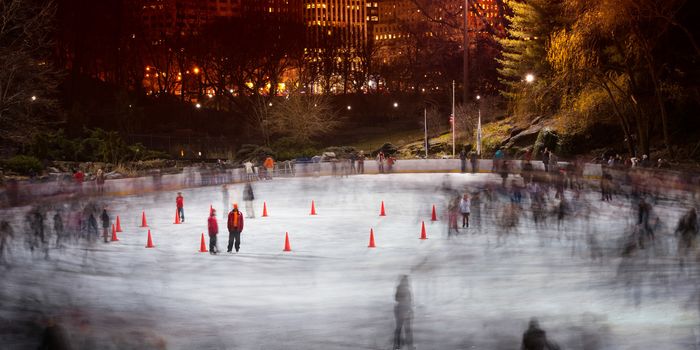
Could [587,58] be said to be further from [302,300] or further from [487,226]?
[302,300]

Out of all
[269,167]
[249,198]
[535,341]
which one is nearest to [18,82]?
[269,167]

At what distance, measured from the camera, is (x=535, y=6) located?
55781 mm

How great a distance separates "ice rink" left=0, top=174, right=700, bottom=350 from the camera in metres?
12.5

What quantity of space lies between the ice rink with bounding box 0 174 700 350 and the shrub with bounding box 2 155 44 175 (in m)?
20.7

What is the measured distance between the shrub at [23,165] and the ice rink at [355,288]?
68.0 feet

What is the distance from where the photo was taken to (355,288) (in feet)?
52.0

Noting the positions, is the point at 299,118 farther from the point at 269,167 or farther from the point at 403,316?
the point at 403,316

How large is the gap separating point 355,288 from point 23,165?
3356 cm

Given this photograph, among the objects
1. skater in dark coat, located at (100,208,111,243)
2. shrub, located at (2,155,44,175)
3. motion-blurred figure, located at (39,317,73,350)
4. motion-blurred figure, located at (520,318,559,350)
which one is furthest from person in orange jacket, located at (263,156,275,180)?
motion-blurred figure, located at (520,318,559,350)

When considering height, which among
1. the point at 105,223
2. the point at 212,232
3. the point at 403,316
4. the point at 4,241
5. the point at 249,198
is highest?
the point at 249,198

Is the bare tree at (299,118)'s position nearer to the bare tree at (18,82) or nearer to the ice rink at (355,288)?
the bare tree at (18,82)

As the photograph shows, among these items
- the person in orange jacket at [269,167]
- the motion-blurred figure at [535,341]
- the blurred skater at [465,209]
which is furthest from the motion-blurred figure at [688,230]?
the person in orange jacket at [269,167]

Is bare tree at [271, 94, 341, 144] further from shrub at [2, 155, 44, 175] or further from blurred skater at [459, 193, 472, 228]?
blurred skater at [459, 193, 472, 228]

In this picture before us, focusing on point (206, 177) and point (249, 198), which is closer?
point (249, 198)
